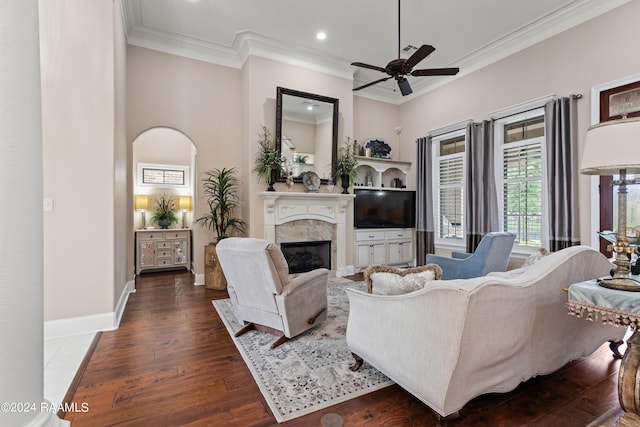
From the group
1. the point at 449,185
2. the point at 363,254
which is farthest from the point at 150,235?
the point at 449,185

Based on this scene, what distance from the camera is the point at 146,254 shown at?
5.99m

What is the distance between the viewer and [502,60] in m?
4.93

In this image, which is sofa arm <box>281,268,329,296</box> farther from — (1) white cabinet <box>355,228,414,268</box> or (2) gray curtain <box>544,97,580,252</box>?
(2) gray curtain <box>544,97,580,252</box>

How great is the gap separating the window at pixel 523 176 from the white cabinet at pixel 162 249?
6033 mm

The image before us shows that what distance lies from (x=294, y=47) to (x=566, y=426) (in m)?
5.51

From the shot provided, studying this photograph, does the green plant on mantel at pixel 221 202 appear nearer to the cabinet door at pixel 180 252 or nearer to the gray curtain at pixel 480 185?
the cabinet door at pixel 180 252

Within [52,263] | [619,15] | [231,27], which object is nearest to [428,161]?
[619,15]

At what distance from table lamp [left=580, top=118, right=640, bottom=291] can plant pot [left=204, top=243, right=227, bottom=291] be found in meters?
4.39

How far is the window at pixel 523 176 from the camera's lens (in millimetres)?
4531

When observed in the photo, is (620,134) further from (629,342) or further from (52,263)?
(52,263)

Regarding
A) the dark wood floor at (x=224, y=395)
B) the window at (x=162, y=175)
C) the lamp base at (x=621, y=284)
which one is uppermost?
the window at (x=162, y=175)

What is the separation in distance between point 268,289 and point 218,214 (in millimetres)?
2840

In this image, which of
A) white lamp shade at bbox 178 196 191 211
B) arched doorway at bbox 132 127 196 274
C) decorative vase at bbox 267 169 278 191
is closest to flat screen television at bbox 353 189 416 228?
decorative vase at bbox 267 169 278 191

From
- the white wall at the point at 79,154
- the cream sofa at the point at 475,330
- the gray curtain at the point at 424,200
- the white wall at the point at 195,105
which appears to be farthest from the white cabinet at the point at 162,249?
the cream sofa at the point at 475,330
